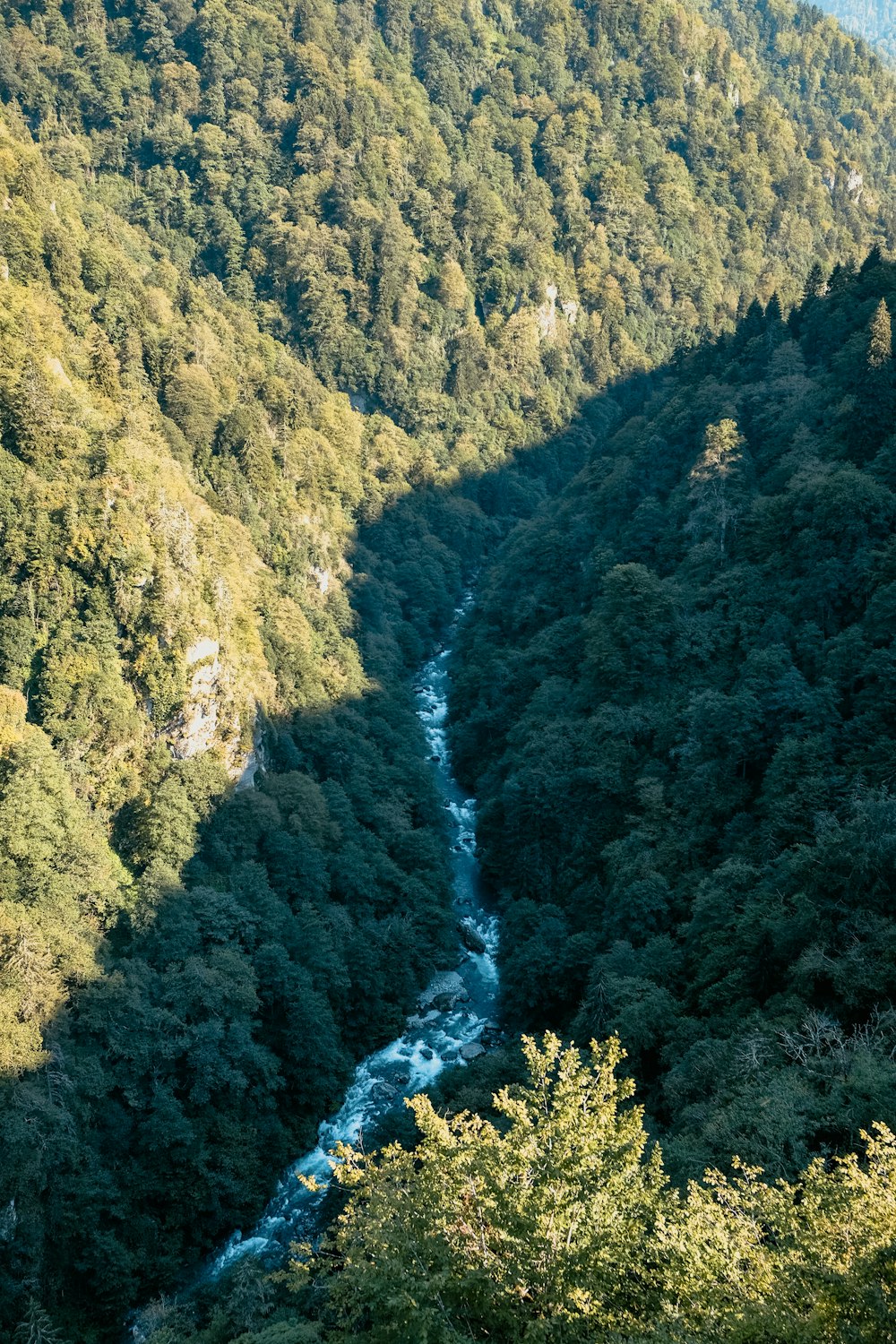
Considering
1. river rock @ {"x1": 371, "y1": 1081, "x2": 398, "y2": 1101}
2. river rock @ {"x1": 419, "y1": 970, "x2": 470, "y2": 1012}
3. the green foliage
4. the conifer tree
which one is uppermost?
the conifer tree

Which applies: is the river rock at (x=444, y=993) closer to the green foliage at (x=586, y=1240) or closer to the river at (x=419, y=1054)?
the river at (x=419, y=1054)

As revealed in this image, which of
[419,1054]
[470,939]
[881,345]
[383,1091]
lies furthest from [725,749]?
[881,345]

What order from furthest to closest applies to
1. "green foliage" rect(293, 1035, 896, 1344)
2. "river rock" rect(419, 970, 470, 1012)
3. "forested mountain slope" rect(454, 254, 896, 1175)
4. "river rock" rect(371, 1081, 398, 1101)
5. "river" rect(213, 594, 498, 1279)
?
"river rock" rect(419, 970, 470, 1012), "river rock" rect(371, 1081, 398, 1101), "river" rect(213, 594, 498, 1279), "forested mountain slope" rect(454, 254, 896, 1175), "green foliage" rect(293, 1035, 896, 1344)

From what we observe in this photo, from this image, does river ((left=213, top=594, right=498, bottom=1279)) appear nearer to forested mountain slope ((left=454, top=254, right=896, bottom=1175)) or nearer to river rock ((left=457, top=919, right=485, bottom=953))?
river rock ((left=457, top=919, right=485, bottom=953))

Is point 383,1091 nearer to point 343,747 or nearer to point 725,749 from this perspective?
point 725,749

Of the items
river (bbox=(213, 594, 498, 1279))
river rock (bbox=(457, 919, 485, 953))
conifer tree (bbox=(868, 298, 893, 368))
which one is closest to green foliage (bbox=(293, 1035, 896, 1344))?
river (bbox=(213, 594, 498, 1279))

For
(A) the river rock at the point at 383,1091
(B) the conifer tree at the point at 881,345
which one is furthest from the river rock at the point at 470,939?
(B) the conifer tree at the point at 881,345
